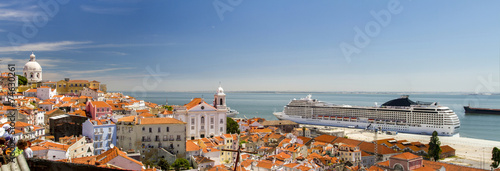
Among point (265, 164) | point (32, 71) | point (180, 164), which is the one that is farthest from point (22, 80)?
point (265, 164)

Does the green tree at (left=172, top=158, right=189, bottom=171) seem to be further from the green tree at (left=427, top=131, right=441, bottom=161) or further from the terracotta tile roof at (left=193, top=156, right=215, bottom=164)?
→ the green tree at (left=427, top=131, right=441, bottom=161)

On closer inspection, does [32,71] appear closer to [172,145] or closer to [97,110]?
[97,110]

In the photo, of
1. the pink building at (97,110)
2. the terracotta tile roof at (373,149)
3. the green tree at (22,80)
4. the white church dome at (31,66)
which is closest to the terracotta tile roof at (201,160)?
the pink building at (97,110)

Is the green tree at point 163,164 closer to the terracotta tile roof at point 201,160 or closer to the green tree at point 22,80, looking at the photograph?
the terracotta tile roof at point 201,160

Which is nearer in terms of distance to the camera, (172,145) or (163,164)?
(163,164)

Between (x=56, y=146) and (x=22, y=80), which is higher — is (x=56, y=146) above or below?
below

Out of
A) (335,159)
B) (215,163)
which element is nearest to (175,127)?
(215,163)
